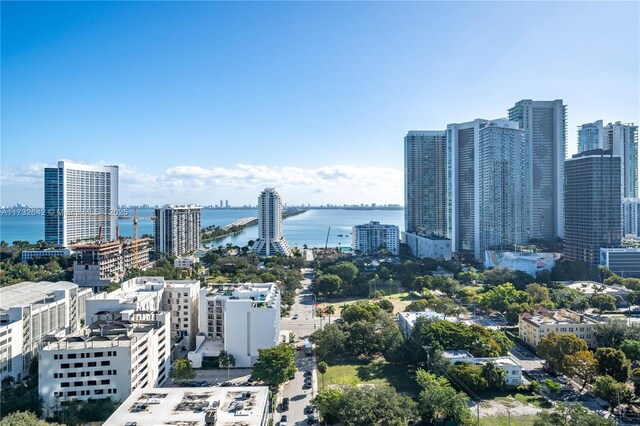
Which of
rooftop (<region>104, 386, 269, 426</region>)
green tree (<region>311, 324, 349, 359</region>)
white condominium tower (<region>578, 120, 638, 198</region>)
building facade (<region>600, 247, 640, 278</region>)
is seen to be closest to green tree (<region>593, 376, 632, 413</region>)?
green tree (<region>311, 324, 349, 359</region>)

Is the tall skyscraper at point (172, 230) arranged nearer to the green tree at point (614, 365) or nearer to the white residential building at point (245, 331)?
the white residential building at point (245, 331)

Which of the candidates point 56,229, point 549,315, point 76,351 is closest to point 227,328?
point 76,351

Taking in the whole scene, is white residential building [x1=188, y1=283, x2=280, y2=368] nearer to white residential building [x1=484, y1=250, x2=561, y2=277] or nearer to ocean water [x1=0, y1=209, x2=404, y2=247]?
white residential building [x1=484, y1=250, x2=561, y2=277]

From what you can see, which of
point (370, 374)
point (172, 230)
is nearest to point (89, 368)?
point (370, 374)

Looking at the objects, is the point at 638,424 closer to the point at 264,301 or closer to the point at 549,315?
the point at 549,315

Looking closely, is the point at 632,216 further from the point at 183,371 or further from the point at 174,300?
the point at 183,371

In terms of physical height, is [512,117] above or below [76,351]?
above
